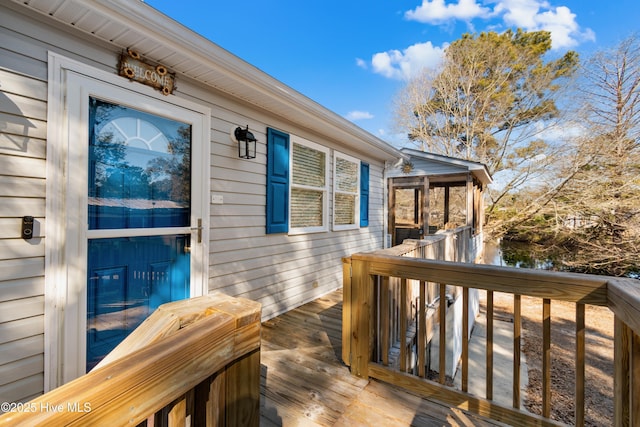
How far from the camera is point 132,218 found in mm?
2201

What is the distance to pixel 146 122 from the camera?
7.49ft

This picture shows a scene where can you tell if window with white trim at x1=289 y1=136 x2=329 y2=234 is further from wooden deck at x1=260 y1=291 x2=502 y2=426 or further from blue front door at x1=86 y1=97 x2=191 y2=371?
wooden deck at x1=260 y1=291 x2=502 y2=426

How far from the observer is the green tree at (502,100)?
41.8 ft

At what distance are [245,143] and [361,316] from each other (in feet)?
6.95

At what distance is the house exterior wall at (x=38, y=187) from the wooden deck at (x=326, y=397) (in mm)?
955

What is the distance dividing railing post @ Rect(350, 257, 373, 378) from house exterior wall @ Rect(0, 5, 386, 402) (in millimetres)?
1491

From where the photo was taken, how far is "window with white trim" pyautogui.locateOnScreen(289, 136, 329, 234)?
3832 millimetres

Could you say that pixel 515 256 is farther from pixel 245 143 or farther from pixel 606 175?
pixel 245 143

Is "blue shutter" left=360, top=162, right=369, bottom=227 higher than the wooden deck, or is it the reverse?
"blue shutter" left=360, top=162, right=369, bottom=227

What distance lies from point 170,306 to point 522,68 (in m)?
17.1

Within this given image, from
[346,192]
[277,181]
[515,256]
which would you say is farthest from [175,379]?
[515,256]

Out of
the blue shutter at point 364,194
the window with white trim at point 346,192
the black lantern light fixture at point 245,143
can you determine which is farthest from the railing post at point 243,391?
the blue shutter at point 364,194

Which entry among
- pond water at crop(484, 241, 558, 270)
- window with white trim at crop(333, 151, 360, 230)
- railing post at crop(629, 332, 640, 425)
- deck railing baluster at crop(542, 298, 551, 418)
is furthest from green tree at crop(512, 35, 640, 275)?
railing post at crop(629, 332, 640, 425)

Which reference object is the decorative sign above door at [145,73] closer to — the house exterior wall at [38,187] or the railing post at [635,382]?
the house exterior wall at [38,187]
